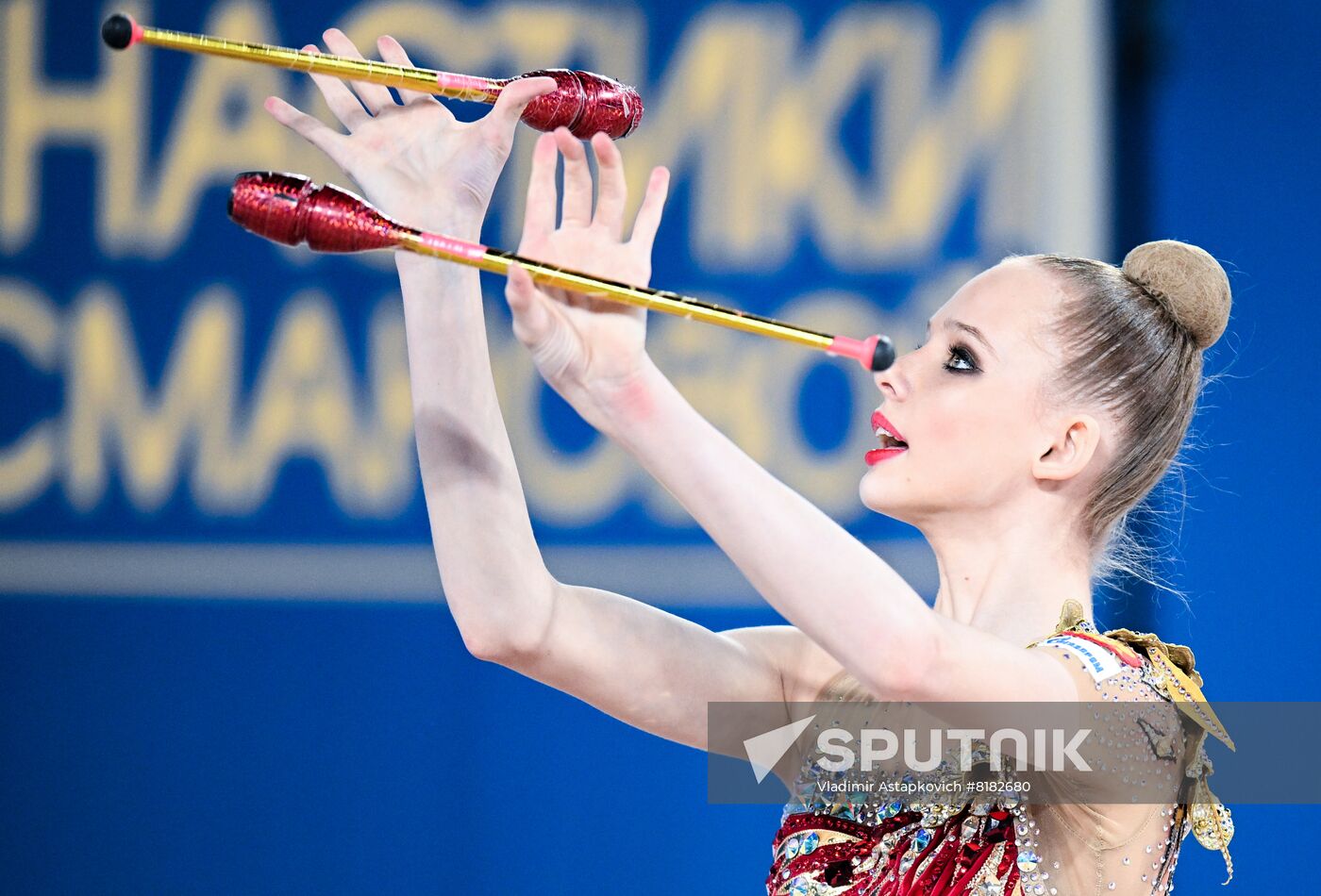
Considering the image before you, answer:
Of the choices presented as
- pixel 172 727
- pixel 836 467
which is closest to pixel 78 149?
pixel 172 727

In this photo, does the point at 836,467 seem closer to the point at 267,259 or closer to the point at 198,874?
the point at 267,259

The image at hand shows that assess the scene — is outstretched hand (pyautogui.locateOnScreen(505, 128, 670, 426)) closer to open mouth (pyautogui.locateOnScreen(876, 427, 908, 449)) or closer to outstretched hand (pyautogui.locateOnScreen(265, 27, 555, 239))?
outstretched hand (pyautogui.locateOnScreen(265, 27, 555, 239))

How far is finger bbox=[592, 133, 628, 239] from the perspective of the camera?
3.57 feet

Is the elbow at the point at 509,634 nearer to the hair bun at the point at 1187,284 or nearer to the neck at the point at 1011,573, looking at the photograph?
the neck at the point at 1011,573

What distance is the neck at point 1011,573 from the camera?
4.71 ft

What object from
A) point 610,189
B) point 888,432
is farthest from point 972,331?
point 610,189

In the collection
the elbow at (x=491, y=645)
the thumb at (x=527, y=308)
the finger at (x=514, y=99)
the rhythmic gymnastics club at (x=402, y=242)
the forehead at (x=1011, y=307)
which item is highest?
the forehead at (x=1011, y=307)

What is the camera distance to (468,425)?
1.40 m

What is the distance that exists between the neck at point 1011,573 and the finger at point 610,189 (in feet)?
1.79

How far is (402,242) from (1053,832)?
0.78 metres

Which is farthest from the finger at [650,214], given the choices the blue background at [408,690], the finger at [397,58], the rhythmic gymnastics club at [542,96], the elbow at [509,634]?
the blue background at [408,690]

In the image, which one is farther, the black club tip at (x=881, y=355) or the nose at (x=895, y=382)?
the nose at (x=895, y=382)

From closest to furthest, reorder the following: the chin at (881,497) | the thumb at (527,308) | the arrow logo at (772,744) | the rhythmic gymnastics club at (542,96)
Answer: the thumb at (527,308) < the rhythmic gymnastics club at (542,96) < the chin at (881,497) < the arrow logo at (772,744)

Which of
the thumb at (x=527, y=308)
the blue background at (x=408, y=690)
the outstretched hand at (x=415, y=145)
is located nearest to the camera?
the thumb at (x=527, y=308)
